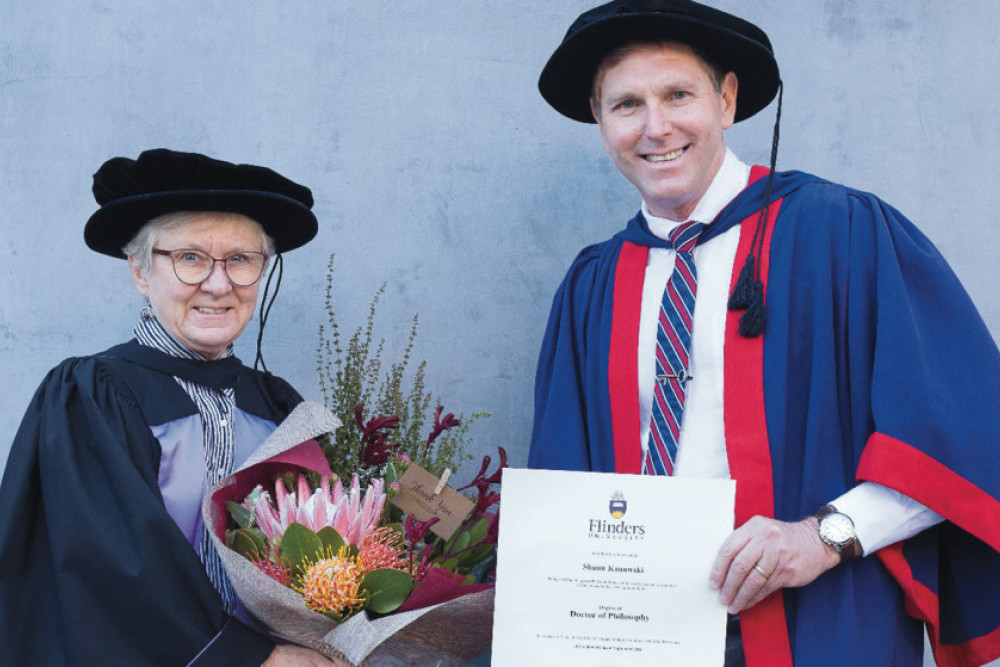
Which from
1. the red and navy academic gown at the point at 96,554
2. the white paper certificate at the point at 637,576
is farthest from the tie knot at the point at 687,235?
the red and navy academic gown at the point at 96,554

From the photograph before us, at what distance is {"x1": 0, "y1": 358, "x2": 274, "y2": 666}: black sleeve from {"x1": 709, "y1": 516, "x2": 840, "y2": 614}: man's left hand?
3.35ft

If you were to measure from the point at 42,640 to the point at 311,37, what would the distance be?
83.3 inches

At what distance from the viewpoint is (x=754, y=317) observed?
2197 mm

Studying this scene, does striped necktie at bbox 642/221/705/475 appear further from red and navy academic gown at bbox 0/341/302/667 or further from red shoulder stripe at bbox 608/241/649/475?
red and navy academic gown at bbox 0/341/302/667

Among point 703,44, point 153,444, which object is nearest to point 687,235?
point 703,44

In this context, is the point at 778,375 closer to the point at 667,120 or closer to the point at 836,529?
the point at 836,529

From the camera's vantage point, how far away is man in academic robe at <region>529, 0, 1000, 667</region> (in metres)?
2.02

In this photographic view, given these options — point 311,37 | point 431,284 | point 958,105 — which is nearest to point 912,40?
point 958,105

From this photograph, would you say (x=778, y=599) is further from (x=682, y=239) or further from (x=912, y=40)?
(x=912, y=40)

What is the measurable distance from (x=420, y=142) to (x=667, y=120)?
1.24 meters

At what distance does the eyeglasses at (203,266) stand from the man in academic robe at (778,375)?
865 millimetres

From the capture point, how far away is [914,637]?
2.12 m

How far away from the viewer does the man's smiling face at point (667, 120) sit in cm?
237

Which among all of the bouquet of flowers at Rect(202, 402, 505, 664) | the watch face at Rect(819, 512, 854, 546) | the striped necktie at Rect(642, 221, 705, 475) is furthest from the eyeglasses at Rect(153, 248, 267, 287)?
the watch face at Rect(819, 512, 854, 546)
